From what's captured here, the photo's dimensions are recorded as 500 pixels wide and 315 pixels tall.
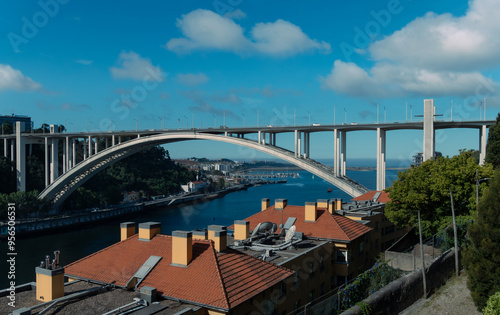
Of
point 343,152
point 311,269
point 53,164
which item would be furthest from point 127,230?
point 53,164

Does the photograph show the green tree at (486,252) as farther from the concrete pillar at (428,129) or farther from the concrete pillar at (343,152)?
the concrete pillar at (343,152)

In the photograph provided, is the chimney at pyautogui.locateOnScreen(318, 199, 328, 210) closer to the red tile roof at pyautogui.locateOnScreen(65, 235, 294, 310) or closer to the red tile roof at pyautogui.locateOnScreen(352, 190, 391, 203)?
the red tile roof at pyautogui.locateOnScreen(352, 190, 391, 203)

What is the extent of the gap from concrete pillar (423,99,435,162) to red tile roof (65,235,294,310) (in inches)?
686

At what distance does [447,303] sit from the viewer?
8336 millimetres

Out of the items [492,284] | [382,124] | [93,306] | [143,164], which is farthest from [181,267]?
[143,164]

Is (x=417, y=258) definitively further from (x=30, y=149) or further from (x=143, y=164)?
(x=143, y=164)

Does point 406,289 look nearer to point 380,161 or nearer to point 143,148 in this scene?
point 380,161

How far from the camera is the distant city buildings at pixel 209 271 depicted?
679 centimetres

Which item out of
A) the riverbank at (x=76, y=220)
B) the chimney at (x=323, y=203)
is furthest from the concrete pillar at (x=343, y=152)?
the riverbank at (x=76, y=220)

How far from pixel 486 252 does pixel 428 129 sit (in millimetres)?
16919

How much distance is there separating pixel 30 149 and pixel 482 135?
39737mm

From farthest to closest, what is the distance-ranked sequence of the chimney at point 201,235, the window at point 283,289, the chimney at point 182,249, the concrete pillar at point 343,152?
the concrete pillar at point 343,152 → the chimney at point 201,235 → the window at point 283,289 → the chimney at point 182,249

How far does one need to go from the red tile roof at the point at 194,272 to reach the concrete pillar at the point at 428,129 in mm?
17434

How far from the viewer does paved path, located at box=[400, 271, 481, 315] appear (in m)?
7.97
